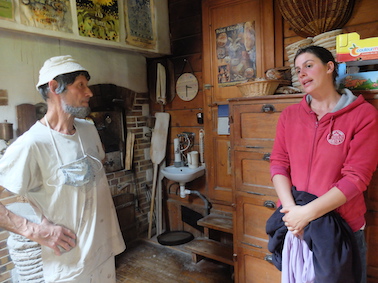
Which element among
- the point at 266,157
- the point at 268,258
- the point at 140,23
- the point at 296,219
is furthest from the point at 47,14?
the point at 268,258

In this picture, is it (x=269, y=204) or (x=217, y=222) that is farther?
(x=217, y=222)

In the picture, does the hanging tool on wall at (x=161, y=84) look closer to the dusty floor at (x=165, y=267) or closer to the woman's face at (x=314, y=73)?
the dusty floor at (x=165, y=267)

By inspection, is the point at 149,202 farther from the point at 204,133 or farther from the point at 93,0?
the point at 93,0

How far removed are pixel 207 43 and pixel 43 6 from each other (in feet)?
4.73

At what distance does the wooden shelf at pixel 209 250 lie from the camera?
263 cm

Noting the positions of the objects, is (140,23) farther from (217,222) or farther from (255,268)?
(255,268)

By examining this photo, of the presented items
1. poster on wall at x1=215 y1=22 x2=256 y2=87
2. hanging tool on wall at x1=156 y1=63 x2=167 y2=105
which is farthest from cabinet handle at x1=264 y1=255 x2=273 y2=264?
hanging tool on wall at x1=156 y1=63 x2=167 y2=105

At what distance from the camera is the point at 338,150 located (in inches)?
52.0

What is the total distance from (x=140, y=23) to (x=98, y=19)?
19.3 inches

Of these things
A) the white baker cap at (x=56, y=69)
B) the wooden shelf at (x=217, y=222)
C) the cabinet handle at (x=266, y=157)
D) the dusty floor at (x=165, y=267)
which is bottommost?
the dusty floor at (x=165, y=267)

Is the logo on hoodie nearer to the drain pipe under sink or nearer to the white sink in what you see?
the white sink

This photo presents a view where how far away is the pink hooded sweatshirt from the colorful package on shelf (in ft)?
0.95

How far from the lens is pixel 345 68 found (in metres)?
1.60

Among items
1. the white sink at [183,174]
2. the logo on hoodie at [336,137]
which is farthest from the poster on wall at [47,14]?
the logo on hoodie at [336,137]
